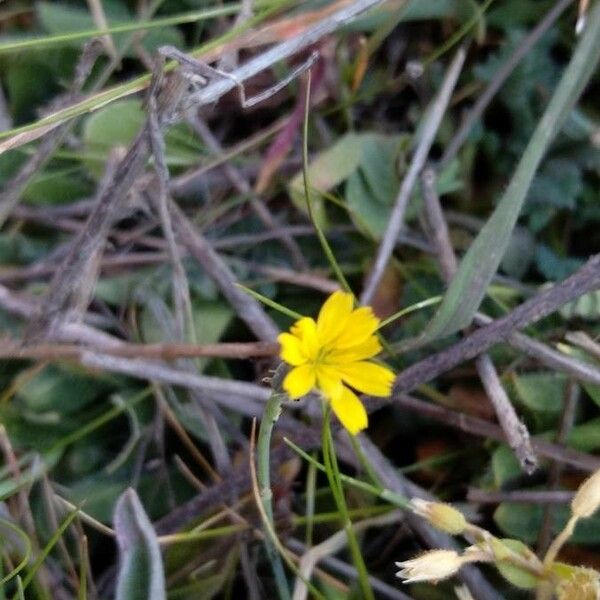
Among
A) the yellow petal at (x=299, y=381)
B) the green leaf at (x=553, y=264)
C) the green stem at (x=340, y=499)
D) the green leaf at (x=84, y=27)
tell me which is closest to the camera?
the yellow petal at (x=299, y=381)

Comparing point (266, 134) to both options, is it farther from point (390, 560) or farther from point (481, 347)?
point (390, 560)

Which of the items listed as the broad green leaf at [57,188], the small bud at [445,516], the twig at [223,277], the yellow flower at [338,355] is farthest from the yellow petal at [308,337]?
the broad green leaf at [57,188]

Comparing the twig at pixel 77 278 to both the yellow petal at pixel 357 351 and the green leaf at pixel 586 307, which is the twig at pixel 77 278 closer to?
the yellow petal at pixel 357 351

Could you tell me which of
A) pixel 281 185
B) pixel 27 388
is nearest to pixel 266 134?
pixel 281 185

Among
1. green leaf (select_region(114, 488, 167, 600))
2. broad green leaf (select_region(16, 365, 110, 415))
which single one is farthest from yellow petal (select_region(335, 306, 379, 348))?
broad green leaf (select_region(16, 365, 110, 415))

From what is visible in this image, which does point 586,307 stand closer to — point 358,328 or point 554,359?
point 554,359

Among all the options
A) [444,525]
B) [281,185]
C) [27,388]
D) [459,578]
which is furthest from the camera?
[281,185]
